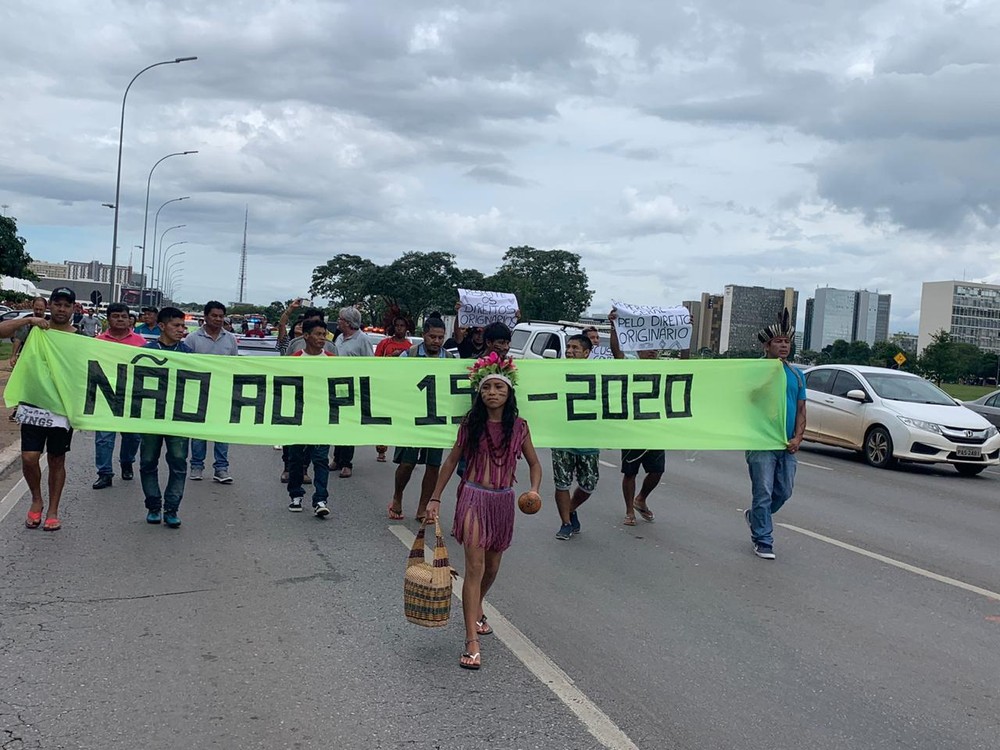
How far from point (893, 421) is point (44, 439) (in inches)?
494

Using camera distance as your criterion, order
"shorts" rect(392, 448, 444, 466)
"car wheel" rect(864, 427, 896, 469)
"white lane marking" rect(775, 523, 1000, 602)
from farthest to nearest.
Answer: "car wheel" rect(864, 427, 896, 469) → "shorts" rect(392, 448, 444, 466) → "white lane marking" rect(775, 523, 1000, 602)

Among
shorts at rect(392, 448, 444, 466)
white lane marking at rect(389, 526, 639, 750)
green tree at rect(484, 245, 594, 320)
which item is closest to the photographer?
white lane marking at rect(389, 526, 639, 750)

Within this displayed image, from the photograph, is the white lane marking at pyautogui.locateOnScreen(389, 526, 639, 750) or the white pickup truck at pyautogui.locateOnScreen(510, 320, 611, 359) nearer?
the white lane marking at pyautogui.locateOnScreen(389, 526, 639, 750)

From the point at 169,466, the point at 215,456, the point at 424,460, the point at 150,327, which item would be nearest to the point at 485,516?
the point at 424,460

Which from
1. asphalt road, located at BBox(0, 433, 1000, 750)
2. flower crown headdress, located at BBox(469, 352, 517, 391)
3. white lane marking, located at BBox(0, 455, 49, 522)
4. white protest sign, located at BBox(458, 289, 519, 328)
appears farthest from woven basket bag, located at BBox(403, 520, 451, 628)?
white protest sign, located at BBox(458, 289, 519, 328)

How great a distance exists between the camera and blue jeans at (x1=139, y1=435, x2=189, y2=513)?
824 centimetres

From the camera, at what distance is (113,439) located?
34.0 ft

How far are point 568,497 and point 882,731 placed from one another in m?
4.00

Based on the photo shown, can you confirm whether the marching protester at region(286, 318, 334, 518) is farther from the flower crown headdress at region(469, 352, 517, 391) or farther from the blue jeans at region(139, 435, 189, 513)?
the flower crown headdress at region(469, 352, 517, 391)

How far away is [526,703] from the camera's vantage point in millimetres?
4695

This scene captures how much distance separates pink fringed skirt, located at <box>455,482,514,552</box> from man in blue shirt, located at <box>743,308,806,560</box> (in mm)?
3565

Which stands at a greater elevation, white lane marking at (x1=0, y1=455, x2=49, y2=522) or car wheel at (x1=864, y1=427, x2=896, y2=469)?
car wheel at (x1=864, y1=427, x2=896, y2=469)

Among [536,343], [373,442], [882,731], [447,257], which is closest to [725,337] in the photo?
[536,343]

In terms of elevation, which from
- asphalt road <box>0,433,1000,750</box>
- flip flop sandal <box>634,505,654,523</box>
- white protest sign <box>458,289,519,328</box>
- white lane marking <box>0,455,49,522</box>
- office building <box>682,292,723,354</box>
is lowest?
white lane marking <box>0,455,49,522</box>
